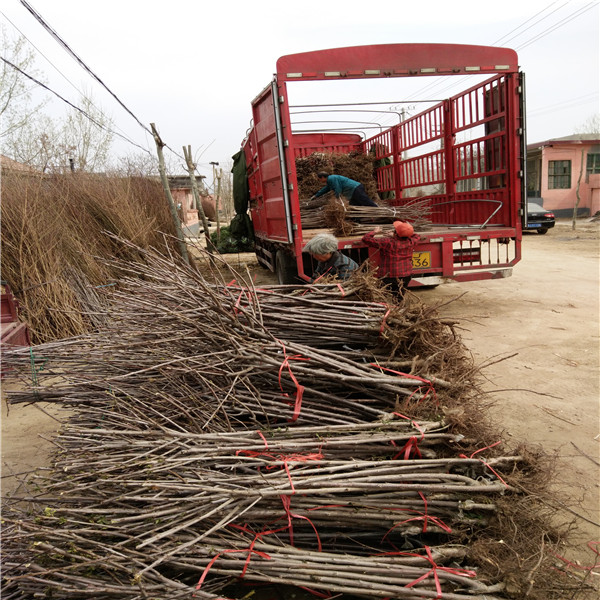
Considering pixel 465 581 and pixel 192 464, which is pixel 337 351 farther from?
pixel 465 581

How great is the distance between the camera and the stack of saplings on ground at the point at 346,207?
6297mm

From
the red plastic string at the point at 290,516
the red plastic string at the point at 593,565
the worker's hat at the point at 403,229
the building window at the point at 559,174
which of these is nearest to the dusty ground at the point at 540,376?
the red plastic string at the point at 593,565

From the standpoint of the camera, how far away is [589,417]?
3.53 m

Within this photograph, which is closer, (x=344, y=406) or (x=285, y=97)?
(x=344, y=406)

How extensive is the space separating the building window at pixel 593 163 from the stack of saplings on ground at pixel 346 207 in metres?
20.4

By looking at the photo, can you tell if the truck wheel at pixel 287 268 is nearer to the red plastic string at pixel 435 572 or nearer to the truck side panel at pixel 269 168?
the truck side panel at pixel 269 168

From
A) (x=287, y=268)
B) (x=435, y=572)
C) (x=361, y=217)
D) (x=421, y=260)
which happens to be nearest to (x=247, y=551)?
(x=435, y=572)

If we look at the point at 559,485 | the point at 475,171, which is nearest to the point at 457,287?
the point at 475,171

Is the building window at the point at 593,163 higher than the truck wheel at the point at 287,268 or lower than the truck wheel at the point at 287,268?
higher

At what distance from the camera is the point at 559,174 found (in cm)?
2422

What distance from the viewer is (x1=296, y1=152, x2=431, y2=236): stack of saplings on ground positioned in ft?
20.7

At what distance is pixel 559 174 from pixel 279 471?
27.2 meters

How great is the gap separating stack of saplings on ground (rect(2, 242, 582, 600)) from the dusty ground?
1.23 feet

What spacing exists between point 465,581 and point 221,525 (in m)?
0.99
